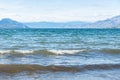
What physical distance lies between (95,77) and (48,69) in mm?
3050

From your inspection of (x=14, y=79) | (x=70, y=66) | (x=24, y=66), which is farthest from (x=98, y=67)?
(x=14, y=79)

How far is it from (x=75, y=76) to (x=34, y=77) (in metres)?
1.99

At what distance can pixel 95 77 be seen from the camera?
15.1 metres

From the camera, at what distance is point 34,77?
14.9 metres

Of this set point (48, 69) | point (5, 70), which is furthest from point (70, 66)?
point (5, 70)

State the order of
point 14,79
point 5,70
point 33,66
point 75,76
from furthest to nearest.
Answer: point 33,66, point 5,70, point 75,76, point 14,79

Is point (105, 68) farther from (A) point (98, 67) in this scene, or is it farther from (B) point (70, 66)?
(B) point (70, 66)

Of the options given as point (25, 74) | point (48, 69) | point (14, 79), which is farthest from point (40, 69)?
point (14, 79)

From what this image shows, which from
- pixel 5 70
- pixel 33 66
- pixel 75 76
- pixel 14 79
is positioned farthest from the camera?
pixel 33 66

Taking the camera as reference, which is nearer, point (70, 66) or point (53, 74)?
point (53, 74)

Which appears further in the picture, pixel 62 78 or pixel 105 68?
pixel 105 68

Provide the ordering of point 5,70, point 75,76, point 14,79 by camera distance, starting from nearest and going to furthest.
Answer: point 14,79 < point 75,76 < point 5,70

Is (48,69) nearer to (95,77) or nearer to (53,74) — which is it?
(53,74)

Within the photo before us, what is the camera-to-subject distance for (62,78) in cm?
1484
